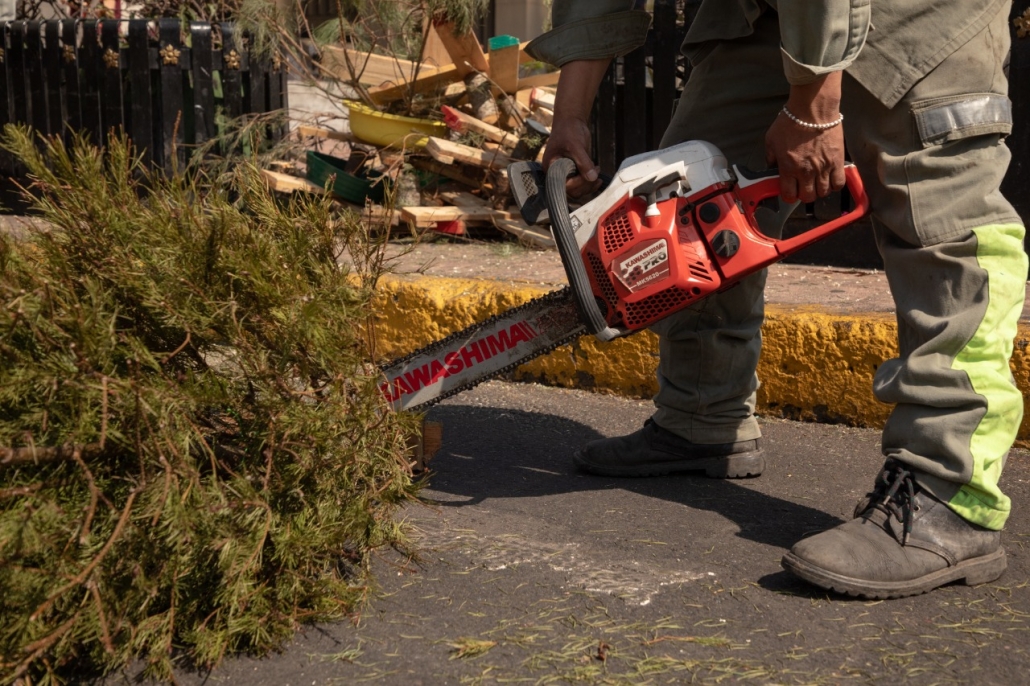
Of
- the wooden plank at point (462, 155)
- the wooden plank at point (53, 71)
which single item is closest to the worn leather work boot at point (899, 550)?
the wooden plank at point (462, 155)

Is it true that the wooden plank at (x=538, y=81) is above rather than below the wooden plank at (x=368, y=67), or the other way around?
below

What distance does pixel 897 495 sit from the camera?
2283mm

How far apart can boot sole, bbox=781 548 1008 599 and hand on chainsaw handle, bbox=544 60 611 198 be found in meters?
1.04

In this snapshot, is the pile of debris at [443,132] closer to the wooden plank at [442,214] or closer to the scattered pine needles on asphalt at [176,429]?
the wooden plank at [442,214]

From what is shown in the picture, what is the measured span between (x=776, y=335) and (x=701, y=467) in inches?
28.2

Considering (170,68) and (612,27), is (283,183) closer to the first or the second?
(170,68)

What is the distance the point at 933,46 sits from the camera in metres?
2.24

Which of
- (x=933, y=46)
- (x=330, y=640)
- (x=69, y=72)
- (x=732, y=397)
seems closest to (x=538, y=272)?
(x=732, y=397)

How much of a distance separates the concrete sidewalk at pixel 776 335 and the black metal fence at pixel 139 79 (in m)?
2.44

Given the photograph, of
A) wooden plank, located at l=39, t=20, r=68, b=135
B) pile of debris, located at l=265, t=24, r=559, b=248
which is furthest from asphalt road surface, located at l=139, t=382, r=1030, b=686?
wooden plank, located at l=39, t=20, r=68, b=135

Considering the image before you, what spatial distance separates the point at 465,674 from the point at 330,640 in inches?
11.4

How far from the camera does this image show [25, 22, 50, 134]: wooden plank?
22.9 ft

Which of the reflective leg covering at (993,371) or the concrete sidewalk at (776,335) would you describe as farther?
the concrete sidewalk at (776,335)

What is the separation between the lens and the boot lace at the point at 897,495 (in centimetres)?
225
